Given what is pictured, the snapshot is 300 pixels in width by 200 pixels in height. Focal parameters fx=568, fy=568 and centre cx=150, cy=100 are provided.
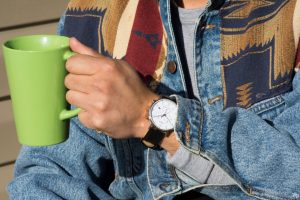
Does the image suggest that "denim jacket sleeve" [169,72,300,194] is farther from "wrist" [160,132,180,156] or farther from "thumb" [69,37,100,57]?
"thumb" [69,37,100,57]

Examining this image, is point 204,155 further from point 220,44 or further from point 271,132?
point 220,44

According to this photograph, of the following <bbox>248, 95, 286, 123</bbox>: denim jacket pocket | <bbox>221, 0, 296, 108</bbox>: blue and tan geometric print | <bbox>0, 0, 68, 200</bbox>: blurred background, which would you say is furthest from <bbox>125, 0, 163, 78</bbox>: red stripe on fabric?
<bbox>0, 0, 68, 200</bbox>: blurred background

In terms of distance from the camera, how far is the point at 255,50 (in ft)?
4.13

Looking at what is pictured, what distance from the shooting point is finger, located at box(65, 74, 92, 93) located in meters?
1.00

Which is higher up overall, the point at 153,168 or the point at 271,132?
the point at 271,132

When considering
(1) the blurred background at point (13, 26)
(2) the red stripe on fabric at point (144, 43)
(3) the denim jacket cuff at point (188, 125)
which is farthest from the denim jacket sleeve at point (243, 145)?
(1) the blurred background at point (13, 26)

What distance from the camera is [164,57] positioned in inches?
51.9

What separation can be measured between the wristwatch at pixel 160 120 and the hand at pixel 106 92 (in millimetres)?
16

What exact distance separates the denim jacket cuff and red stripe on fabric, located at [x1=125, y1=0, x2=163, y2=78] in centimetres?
25

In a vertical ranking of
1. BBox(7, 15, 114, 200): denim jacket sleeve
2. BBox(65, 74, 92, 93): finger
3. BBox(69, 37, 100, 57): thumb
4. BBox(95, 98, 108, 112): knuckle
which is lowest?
BBox(7, 15, 114, 200): denim jacket sleeve

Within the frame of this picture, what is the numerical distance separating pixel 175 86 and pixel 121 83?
0.29 meters

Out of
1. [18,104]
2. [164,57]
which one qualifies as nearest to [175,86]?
[164,57]

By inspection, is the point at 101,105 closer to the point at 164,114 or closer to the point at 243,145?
the point at 164,114

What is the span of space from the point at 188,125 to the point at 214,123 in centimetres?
5
